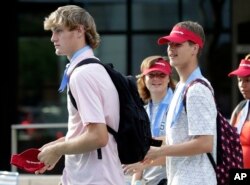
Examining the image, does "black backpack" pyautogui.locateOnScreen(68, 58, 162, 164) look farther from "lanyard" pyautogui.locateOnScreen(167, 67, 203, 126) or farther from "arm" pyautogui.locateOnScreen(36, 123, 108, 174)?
"lanyard" pyautogui.locateOnScreen(167, 67, 203, 126)

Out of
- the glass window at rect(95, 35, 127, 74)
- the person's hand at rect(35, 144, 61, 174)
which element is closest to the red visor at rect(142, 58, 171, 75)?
the person's hand at rect(35, 144, 61, 174)

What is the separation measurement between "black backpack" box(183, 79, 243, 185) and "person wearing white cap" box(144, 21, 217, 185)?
44 millimetres

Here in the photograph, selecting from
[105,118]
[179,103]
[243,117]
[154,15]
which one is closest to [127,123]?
[105,118]

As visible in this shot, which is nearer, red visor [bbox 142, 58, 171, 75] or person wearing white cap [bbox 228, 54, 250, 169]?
person wearing white cap [bbox 228, 54, 250, 169]

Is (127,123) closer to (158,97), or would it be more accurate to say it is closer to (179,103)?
(179,103)

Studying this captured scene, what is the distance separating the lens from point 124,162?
13.4ft

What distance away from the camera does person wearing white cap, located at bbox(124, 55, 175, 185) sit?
5938 mm

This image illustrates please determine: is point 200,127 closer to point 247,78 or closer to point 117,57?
point 247,78

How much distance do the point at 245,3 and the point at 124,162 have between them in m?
12.5

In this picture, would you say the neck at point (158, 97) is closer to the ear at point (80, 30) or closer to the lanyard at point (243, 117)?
the lanyard at point (243, 117)

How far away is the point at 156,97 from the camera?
6312mm

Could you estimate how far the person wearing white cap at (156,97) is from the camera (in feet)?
19.5

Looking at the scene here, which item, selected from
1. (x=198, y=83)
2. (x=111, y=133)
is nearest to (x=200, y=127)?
(x=198, y=83)

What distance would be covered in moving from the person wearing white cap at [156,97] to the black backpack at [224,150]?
4.53 ft
